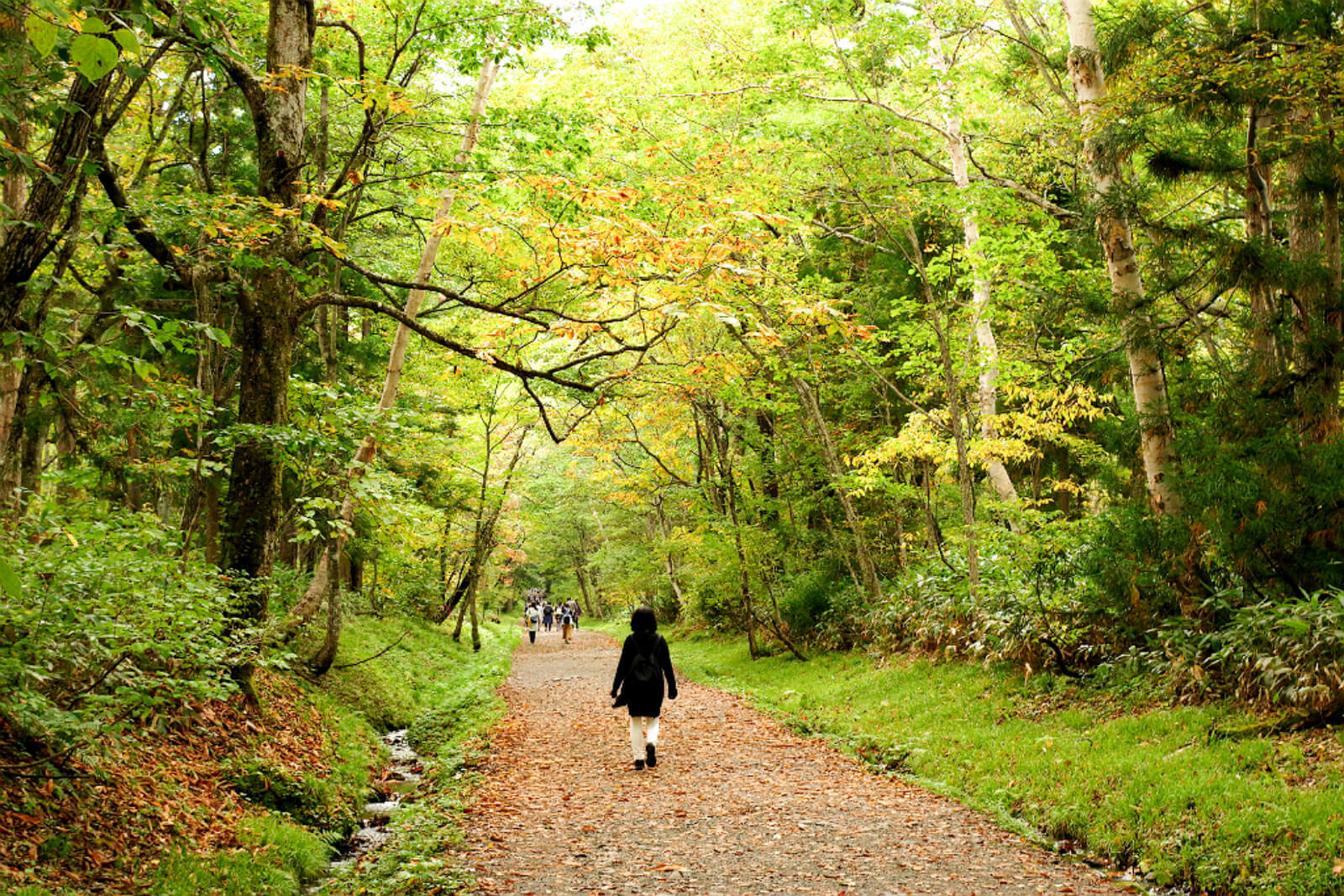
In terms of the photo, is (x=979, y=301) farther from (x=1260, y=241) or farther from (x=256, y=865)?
(x=256, y=865)

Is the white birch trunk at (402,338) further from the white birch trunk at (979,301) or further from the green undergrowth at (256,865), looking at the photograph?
the white birch trunk at (979,301)

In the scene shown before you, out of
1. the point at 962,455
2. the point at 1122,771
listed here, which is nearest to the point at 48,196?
the point at 1122,771

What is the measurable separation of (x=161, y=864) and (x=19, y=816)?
Result: 0.80 m

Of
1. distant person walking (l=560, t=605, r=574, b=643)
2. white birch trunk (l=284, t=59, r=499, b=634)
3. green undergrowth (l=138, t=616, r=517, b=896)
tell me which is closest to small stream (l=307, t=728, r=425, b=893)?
green undergrowth (l=138, t=616, r=517, b=896)

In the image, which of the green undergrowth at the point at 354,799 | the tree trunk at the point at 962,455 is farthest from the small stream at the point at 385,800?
the tree trunk at the point at 962,455

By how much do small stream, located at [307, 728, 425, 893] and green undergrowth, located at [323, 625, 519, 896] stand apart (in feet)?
0.37

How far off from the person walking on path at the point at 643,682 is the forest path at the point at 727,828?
1.10 ft

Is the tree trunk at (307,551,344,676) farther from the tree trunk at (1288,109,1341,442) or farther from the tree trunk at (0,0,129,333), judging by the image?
the tree trunk at (1288,109,1341,442)

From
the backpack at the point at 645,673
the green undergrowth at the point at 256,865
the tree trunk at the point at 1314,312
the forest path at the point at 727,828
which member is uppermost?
the tree trunk at the point at 1314,312

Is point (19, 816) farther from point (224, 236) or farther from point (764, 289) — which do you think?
point (764, 289)

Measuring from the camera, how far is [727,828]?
6500 millimetres

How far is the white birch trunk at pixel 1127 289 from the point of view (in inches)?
314

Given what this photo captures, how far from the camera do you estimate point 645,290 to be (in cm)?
704

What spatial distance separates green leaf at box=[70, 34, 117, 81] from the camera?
204cm
